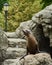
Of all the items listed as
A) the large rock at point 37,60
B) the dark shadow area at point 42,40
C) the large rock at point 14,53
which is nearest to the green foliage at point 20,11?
the dark shadow area at point 42,40

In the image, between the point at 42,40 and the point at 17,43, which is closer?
the point at 17,43

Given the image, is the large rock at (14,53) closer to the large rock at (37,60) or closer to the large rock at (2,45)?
the large rock at (2,45)

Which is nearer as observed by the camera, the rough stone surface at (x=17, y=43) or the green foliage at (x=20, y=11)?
the rough stone surface at (x=17, y=43)

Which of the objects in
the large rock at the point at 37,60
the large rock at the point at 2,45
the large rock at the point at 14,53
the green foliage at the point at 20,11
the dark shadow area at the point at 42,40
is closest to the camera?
the large rock at the point at 37,60

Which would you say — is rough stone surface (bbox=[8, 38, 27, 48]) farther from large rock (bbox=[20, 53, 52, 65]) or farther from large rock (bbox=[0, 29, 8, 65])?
large rock (bbox=[20, 53, 52, 65])

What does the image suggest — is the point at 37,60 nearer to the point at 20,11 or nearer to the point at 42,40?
the point at 42,40

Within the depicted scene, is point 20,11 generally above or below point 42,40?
above

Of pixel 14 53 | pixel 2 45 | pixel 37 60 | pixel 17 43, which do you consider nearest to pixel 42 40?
pixel 17 43

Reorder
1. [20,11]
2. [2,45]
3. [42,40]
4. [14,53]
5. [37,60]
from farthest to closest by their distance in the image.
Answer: [20,11] < [42,40] < [14,53] < [2,45] < [37,60]

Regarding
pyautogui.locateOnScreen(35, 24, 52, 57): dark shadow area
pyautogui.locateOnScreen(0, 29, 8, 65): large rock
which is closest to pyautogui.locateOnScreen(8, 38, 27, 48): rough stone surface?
pyautogui.locateOnScreen(35, 24, 52, 57): dark shadow area

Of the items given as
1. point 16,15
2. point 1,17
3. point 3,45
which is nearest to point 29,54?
point 3,45

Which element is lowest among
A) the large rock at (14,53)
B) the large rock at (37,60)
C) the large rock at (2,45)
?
the large rock at (14,53)

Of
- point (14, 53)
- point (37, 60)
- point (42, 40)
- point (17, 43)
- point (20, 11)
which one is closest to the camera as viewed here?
point (37, 60)

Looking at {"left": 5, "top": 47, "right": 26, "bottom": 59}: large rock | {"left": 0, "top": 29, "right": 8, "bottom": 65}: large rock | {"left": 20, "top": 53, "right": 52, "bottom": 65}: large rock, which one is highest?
{"left": 20, "top": 53, "right": 52, "bottom": 65}: large rock
